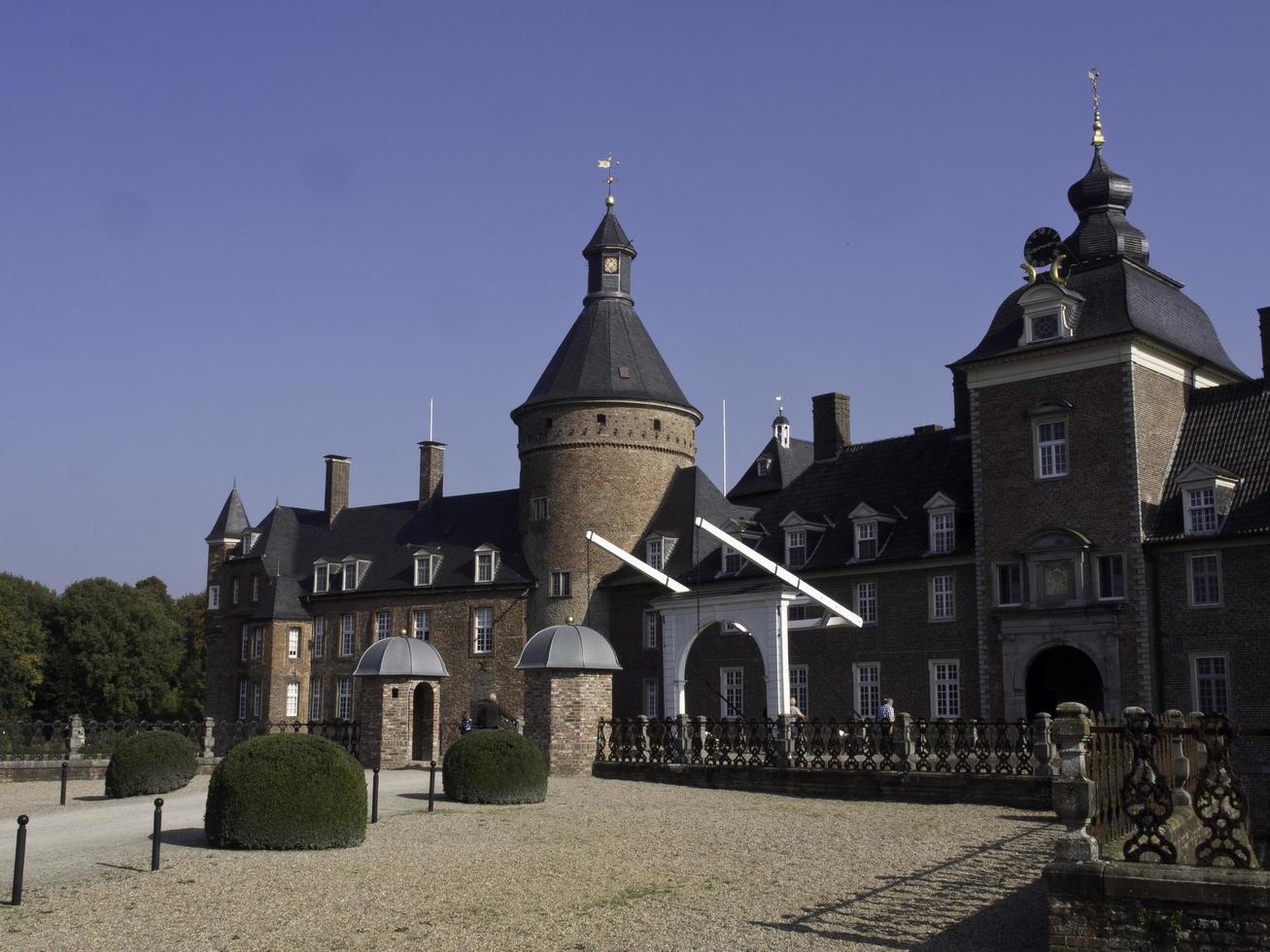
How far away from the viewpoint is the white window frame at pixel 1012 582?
Result: 101 ft

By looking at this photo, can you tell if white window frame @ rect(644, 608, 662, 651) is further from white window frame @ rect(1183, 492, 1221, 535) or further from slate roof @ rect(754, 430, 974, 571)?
white window frame @ rect(1183, 492, 1221, 535)

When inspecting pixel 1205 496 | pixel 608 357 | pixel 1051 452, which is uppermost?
pixel 608 357

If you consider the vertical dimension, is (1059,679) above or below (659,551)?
below

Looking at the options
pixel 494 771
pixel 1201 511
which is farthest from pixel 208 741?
pixel 1201 511

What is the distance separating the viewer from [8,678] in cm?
6053

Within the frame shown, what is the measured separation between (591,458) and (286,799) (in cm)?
2768

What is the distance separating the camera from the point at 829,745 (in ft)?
84.3

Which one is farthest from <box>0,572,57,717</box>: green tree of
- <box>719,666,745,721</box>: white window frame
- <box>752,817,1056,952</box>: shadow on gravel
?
<box>752,817,1056,952</box>: shadow on gravel

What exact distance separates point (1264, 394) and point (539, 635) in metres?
16.6

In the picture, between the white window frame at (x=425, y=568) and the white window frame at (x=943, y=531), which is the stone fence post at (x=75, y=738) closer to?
the white window frame at (x=425, y=568)

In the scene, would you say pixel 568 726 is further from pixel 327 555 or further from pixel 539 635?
pixel 327 555

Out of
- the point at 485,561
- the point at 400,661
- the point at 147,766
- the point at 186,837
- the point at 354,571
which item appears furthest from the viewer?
the point at 354,571

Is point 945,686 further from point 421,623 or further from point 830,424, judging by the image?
point 421,623

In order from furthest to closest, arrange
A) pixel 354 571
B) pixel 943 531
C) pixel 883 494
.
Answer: pixel 354 571 < pixel 883 494 < pixel 943 531
